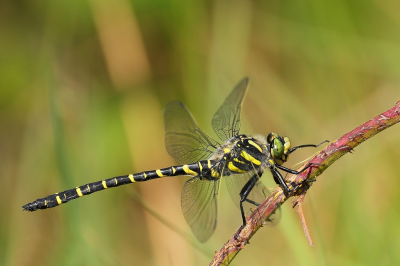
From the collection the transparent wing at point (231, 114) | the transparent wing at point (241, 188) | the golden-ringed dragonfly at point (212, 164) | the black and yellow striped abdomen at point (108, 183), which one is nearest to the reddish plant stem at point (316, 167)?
the golden-ringed dragonfly at point (212, 164)

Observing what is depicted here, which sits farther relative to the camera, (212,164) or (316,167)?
(212,164)

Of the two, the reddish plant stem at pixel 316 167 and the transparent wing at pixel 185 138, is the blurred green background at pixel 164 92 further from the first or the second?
the reddish plant stem at pixel 316 167

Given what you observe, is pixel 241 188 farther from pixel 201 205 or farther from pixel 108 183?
pixel 108 183

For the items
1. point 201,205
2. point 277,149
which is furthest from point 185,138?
point 277,149

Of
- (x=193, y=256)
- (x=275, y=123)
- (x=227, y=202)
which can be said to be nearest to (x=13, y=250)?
(x=193, y=256)

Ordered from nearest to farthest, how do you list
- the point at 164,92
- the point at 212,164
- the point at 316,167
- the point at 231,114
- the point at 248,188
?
the point at 316,167, the point at 248,188, the point at 212,164, the point at 231,114, the point at 164,92

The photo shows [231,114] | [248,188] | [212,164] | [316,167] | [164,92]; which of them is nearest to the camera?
[316,167]
